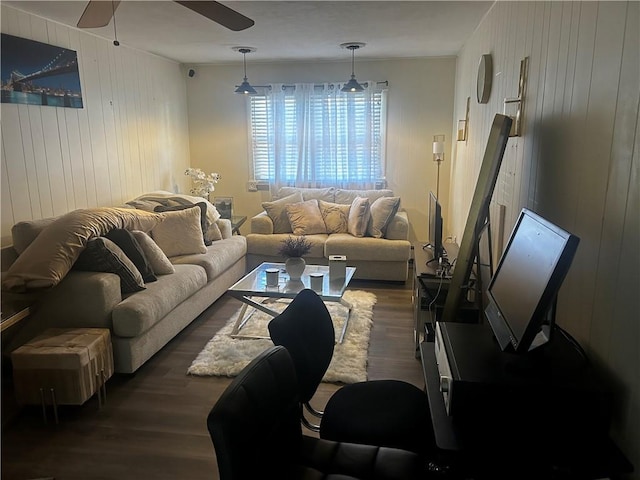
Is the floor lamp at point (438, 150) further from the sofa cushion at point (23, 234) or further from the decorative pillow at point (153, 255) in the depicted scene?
the sofa cushion at point (23, 234)

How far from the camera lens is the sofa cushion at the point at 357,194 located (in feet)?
18.4

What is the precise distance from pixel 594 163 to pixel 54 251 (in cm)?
287

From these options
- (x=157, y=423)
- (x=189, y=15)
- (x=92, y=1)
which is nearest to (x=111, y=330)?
(x=157, y=423)

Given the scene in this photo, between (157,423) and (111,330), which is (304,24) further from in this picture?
(157,423)

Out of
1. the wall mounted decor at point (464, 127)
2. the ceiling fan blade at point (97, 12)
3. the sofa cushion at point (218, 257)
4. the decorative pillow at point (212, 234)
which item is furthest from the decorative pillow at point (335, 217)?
the ceiling fan blade at point (97, 12)

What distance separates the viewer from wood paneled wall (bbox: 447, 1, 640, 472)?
4.11 ft

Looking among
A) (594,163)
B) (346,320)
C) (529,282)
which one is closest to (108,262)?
(346,320)

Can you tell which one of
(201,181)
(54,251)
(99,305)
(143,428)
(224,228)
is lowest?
(143,428)

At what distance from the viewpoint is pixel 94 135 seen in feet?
13.9

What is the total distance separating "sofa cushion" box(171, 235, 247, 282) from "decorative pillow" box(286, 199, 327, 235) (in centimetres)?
61

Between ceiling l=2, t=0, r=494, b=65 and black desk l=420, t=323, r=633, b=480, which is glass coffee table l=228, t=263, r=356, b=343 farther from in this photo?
black desk l=420, t=323, r=633, b=480

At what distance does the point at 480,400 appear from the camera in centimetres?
130

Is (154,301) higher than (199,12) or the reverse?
the reverse

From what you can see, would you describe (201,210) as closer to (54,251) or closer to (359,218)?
(359,218)
